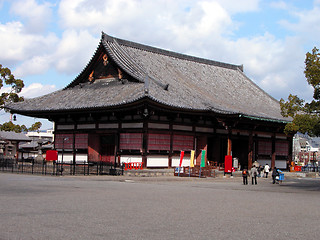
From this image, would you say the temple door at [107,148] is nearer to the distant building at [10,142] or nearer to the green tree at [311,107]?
the green tree at [311,107]

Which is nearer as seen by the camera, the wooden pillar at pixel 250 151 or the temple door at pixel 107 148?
the temple door at pixel 107 148

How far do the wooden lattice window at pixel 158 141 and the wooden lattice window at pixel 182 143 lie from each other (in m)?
0.80

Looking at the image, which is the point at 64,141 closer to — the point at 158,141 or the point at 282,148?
the point at 158,141

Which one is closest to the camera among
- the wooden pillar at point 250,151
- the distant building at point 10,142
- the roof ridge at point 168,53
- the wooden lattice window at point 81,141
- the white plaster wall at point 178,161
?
the white plaster wall at point 178,161

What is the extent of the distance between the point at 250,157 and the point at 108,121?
13025mm

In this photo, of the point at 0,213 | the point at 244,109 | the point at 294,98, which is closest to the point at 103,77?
the point at 244,109

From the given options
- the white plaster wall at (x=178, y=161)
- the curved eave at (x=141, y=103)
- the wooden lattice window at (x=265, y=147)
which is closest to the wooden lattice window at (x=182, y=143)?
the white plaster wall at (x=178, y=161)

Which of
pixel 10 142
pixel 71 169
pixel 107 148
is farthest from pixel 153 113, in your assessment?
pixel 10 142

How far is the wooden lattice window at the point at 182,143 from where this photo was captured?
38719 mm

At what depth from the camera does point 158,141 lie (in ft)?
123

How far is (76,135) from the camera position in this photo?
42.0m

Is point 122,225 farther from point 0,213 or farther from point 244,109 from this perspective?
point 244,109

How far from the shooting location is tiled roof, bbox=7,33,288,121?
37156 mm

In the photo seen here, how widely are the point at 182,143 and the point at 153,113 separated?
473 centimetres
